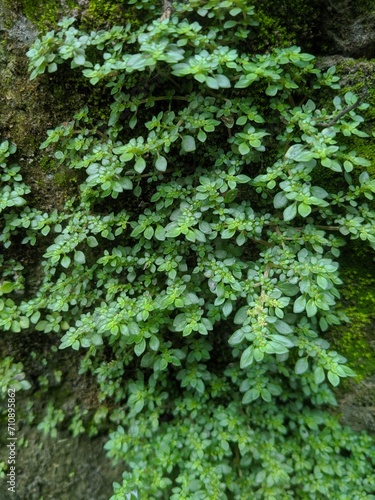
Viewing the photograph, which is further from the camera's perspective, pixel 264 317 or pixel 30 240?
pixel 30 240

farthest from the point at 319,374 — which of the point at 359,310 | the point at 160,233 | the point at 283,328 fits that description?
the point at 160,233

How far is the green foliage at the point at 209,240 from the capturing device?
1.61 m

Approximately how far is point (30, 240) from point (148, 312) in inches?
34.4

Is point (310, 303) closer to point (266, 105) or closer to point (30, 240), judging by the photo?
point (266, 105)

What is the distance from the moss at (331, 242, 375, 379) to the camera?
196 cm

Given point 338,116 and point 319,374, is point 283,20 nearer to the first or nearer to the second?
point 338,116

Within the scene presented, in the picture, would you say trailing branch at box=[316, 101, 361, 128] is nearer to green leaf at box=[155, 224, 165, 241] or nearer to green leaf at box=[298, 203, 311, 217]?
green leaf at box=[298, 203, 311, 217]

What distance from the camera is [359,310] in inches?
77.6

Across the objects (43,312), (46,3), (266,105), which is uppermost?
(46,3)

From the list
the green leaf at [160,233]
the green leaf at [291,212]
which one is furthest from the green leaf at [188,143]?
the green leaf at [291,212]

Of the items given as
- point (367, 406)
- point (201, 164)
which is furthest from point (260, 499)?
point (201, 164)

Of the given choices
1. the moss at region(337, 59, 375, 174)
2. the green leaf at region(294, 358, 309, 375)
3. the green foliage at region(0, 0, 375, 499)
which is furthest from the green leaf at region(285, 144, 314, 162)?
the green leaf at region(294, 358, 309, 375)

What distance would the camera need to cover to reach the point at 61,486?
223 centimetres

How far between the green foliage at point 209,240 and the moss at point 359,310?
15 cm
